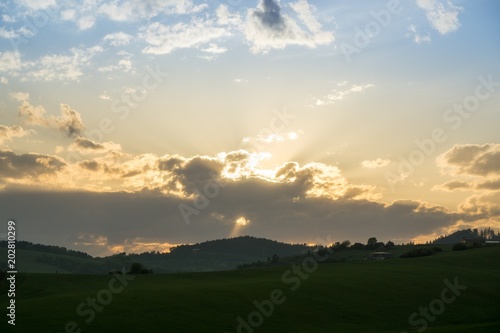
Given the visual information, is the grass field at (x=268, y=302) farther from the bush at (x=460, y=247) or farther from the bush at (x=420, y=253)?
the bush at (x=460, y=247)

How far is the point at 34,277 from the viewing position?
98.7m

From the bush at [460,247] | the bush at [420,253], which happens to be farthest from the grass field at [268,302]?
the bush at [460,247]

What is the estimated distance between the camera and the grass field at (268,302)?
2672 inches

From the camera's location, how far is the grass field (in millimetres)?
67875

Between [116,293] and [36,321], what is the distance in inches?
731

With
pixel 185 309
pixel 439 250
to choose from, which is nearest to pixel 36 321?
pixel 185 309

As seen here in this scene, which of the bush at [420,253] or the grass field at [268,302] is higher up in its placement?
the bush at [420,253]

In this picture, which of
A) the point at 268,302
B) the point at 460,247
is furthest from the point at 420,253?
the point at 268,302

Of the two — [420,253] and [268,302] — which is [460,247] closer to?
[420,253]

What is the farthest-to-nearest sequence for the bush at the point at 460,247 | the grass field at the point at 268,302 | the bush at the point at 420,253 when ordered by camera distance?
the bush at the point at 460,247 < the bush at the point at 420,253 < the grass field at the point at 268,302

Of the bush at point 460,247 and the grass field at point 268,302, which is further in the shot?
the bush at point 460,247

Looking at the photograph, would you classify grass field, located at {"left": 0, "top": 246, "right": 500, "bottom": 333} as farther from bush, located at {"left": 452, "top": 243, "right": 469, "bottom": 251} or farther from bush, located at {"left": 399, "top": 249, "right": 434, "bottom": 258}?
bush, located at {"left": 452, "top": 243, "right": 469, "bottom": 251}

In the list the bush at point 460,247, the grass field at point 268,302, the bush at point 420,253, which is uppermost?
Result: the bush at point 460,247

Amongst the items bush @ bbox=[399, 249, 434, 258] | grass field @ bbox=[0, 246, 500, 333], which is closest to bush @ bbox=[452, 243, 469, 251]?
bush @ bbox=[399, 249, 434, 258]
